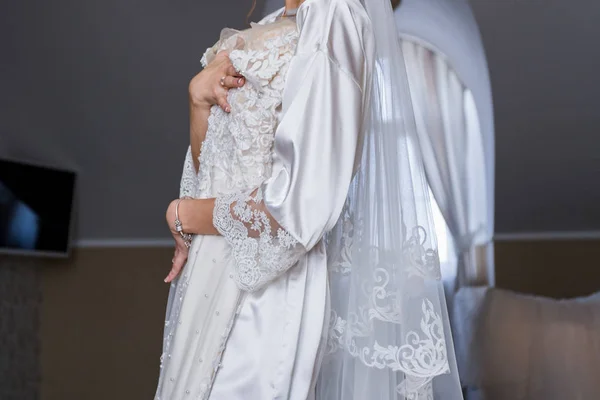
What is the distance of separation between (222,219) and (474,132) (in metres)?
2.61

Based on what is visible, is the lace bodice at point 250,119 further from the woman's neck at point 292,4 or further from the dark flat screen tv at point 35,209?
the dark flat screen tv at point 35,209

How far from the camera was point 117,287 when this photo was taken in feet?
14.1

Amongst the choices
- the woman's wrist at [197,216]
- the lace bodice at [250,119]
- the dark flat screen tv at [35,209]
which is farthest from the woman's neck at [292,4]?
the dark flat screen tv at [35,209]

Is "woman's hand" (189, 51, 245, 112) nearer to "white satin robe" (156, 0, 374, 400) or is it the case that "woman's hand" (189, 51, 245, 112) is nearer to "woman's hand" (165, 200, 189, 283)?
"white satin robe" (156, 0, 374, 400)

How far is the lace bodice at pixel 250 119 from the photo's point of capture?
1.15m

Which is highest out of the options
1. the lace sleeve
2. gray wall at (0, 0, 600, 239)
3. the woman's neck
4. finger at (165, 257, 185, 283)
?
gray wall at (0, 0, 600, 239)

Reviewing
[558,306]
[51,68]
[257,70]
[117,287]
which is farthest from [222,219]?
[117,287]

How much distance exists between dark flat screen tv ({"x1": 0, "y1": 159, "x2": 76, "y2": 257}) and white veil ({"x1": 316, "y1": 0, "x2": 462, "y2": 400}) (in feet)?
10.2

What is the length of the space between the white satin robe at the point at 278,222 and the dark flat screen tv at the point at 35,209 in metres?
2.97

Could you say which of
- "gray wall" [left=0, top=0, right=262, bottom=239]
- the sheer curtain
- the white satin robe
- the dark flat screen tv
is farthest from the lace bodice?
the dark flat screen tv

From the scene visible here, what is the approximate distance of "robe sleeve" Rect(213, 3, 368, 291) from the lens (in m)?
1.02

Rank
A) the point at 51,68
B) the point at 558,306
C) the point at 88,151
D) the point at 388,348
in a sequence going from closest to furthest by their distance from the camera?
the point at 388,348, the point at 558,306, the point at 51,68, the point at 88,151

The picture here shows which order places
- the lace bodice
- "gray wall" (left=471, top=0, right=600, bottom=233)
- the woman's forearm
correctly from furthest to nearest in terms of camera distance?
1. "gray wall" (left=471, top=0, right=600, bottom=233)
2. the woman's forearm
3. the lace bodice

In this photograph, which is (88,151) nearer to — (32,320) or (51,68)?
(51,68)
